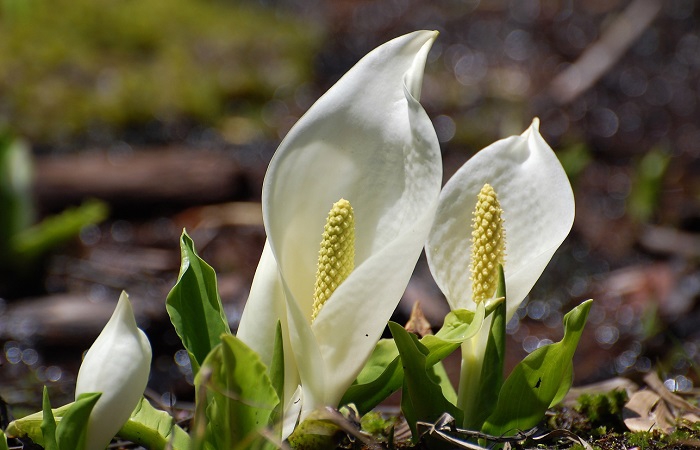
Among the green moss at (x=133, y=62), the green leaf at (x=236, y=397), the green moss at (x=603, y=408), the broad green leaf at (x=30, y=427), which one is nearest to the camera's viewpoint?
the green leaf at (x=236, y=397)

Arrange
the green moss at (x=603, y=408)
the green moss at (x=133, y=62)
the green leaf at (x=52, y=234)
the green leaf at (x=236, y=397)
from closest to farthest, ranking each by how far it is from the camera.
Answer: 1. the green leaf at (x=236, y=397)
2. the green moss at (x=603, y=408)
3. the green leaf at (x=52, y=234)
4. the green moss at (x=133, y=62)

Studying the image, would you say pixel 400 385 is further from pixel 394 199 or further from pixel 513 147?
pixel 513 147

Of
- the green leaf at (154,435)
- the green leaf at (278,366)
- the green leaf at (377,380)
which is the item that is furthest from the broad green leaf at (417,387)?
the green leaf at (154,435)

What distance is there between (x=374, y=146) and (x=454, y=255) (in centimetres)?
19

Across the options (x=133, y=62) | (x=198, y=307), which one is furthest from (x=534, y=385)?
(x=133, y=62)

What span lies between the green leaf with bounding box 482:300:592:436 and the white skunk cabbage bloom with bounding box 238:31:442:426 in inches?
7.4

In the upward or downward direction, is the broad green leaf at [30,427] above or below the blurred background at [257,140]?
above

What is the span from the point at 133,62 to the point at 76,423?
14.1 ft

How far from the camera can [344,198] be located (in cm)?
102

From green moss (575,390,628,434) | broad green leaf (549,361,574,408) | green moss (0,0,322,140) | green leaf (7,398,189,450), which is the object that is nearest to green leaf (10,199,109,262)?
green moss (0,0,322,140)

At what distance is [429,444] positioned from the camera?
101cm

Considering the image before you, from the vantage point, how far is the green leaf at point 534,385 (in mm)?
967

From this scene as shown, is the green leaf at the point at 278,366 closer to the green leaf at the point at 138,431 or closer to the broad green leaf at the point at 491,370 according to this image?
the green leaf at the point at 138,431

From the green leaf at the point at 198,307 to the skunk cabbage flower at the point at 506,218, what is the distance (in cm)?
28
